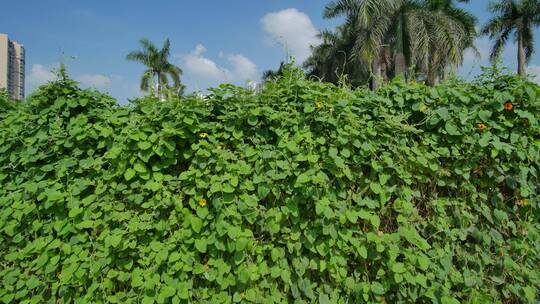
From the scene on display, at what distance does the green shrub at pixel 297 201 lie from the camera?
1.86 meters

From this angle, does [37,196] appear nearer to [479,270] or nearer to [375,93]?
[375,93]

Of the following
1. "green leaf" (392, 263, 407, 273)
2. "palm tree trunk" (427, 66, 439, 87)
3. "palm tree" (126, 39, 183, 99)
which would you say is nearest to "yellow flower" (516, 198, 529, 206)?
"green leaf" (392, 263, 407, 273)

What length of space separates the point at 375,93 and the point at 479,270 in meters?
1.22

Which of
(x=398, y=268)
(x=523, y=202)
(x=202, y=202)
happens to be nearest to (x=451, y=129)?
(x=523, y=202)

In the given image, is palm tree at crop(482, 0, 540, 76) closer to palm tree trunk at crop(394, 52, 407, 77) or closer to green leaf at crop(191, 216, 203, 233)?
palm tree trunk at crop(394, 52, 407, 77)

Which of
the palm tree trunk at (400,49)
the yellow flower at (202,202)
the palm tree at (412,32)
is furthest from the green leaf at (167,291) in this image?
the palm tree trunk at (400,49)

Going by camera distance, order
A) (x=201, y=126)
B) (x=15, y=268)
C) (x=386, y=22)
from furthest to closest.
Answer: (x=386, y=22) → (x=15, y=268) → (x=201, y=126)

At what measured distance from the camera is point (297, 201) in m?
1.86

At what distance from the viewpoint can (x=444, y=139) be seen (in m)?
2.00

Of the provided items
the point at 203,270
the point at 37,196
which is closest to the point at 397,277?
the point at 203,270

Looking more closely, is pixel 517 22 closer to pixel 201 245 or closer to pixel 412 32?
pixel 412 32

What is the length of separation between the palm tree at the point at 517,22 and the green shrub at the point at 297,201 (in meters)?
25.2

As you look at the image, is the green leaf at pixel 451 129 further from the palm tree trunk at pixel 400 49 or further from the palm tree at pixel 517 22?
the palm tree at pixel 517 22

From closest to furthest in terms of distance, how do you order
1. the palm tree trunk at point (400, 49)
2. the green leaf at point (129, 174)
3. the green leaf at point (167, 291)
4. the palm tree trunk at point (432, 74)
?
the green leaf at point (167, 291)
the green leaf at point (129, 174)
the palm tree trunk at point (432, 74)
the palm tree trunk at point (400, 49)
